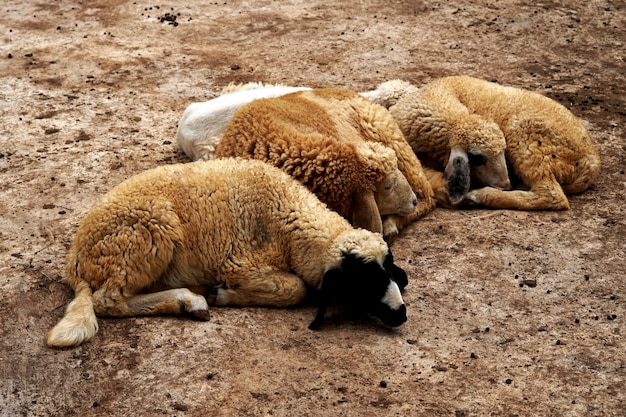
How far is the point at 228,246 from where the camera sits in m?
6.59

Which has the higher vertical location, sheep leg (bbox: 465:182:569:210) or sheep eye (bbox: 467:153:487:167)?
sheep eye (bbox: 467:153:487:167)

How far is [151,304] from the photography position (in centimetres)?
630

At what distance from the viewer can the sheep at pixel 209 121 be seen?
8.27 meters

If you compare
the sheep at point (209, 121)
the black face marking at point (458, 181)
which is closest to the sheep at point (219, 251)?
the sheep at point (209, 121)

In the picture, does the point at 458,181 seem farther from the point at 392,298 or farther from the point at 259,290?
the point at 259,290

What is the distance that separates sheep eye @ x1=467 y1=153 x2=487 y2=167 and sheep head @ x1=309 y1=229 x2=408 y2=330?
233 centimetres

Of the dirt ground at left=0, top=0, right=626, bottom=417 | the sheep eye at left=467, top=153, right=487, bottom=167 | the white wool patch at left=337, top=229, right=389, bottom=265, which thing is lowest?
the dirt ground at left=0, top=0, right=626, bottom=417

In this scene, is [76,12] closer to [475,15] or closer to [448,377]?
[475,15]

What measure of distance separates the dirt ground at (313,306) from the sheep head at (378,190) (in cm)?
34

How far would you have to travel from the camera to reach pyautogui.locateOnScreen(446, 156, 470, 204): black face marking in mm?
8320

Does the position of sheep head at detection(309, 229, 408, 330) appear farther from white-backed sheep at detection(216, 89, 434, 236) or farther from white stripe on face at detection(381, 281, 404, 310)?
white-backed sheep at detection(216, 89, 434, 236)

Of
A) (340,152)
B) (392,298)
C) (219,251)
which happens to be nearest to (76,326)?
(219,251)

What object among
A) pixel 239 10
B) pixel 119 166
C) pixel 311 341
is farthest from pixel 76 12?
pixel 311 341

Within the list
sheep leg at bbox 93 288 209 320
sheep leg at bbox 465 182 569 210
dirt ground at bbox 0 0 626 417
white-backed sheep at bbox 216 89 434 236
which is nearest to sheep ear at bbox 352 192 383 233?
white-backed sheep at bbox 216 89 434 236
